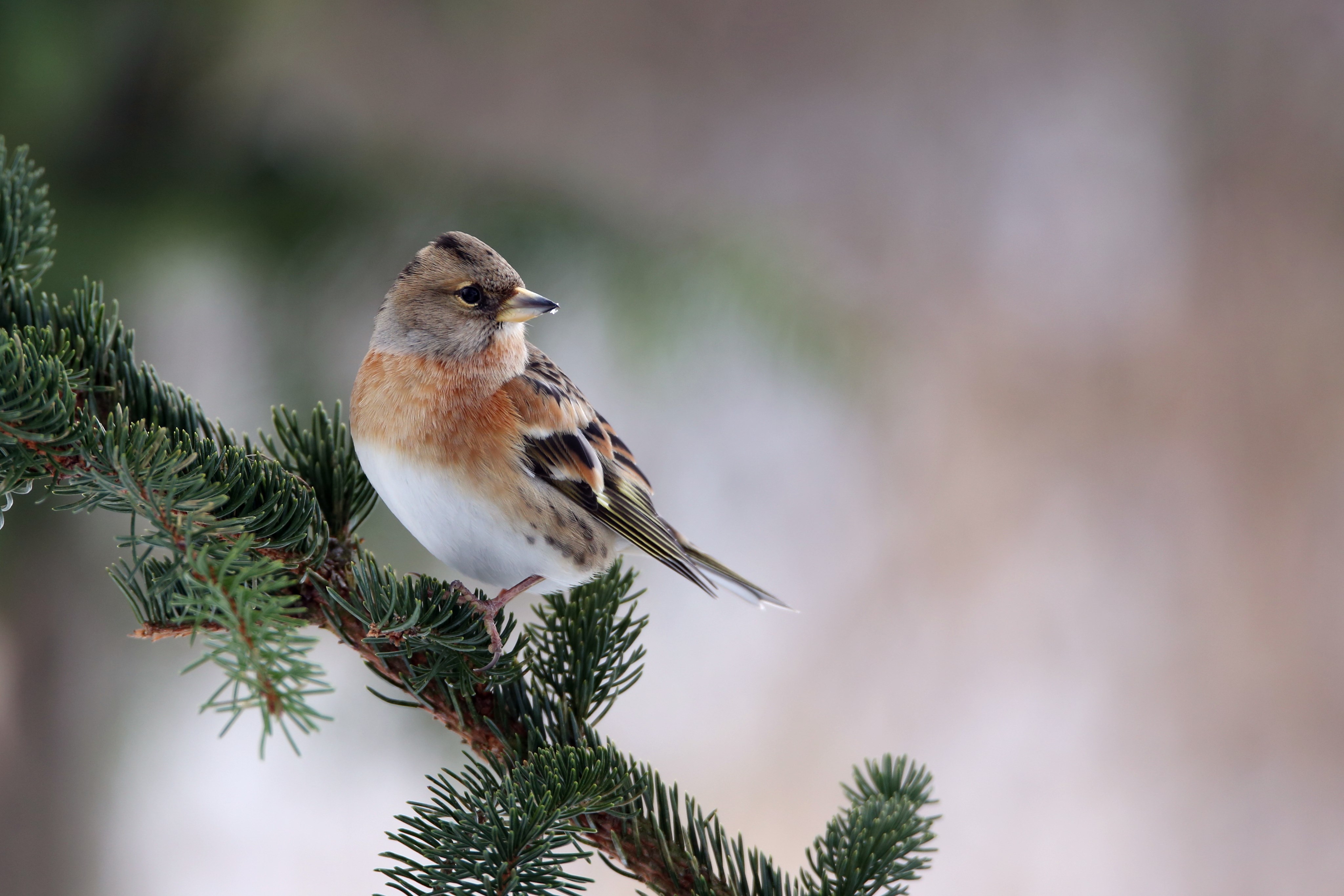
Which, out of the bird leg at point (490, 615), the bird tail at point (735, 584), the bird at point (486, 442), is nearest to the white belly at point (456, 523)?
the bird at point (486, 442)

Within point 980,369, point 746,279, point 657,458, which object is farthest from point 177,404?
point 980,369

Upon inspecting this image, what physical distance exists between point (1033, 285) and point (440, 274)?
2.02m

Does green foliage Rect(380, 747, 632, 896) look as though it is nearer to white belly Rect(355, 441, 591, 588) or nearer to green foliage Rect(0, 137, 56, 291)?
white belly Rect(355, 441, 591, 588)

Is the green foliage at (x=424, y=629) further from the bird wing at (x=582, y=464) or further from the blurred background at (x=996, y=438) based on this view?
the blurred background at (x=996, y=438)

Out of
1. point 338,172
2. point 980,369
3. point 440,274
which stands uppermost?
point 980,369

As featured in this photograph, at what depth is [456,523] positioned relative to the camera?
33.8 inches

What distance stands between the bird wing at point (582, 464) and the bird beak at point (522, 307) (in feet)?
0.21

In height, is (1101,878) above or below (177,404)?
above

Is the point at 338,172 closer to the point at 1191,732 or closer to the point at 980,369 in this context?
the point at 980,369

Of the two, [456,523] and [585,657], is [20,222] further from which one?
[585,657]

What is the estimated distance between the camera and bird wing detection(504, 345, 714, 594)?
0.92 metres

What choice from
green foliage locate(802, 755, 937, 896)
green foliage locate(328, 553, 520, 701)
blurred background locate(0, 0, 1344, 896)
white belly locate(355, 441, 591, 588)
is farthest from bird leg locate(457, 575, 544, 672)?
blurred background locate(0, 0, 1344, 896)

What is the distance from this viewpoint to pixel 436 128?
6.61 ft

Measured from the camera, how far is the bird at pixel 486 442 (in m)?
0.85
